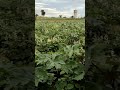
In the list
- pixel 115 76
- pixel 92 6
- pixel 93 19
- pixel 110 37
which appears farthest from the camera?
pixel 92 6

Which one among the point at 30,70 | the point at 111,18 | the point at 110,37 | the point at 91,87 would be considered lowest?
the point at 91,87

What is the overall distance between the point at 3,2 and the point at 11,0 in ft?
0.32

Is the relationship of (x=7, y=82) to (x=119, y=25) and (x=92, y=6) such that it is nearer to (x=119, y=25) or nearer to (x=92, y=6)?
(x=119, y=25)

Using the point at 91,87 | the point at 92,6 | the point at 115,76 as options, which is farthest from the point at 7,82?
the point at 92,6

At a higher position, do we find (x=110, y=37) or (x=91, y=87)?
(x=110, y=37)

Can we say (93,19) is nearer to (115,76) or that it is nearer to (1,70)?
(115,76)

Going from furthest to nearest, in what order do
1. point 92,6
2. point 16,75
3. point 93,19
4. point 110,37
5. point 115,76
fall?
1. point 92,6
2. point 93,19
3. point 110,37
4. point 115,76
5. point 16,75

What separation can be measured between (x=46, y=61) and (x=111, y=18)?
109 centimetres

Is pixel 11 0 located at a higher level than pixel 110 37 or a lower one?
higher

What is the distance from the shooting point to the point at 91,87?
228cm

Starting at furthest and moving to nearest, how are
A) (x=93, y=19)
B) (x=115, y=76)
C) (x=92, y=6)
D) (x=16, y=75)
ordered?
1. (x=92, y=6)
2. (x=93, y=19)
3. (x=115, y=76)
4. (x=16, y=75)

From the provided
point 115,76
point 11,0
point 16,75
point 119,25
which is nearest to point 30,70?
point 16,75

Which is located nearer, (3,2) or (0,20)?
(0,20)

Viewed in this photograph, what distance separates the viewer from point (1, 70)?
6.96 feet
